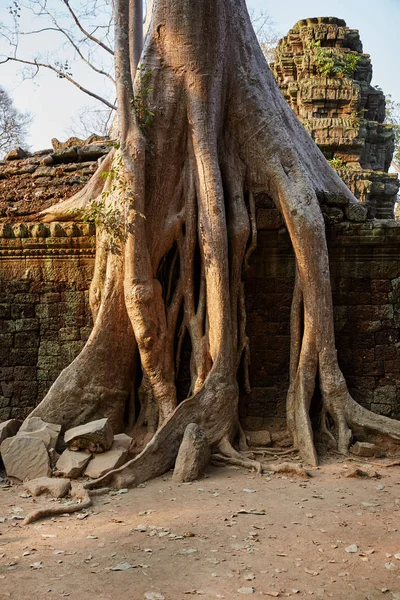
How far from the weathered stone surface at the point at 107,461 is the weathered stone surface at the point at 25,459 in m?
0.27

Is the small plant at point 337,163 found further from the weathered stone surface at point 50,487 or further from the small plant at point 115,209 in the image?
the weathered stone surface at point 50,487

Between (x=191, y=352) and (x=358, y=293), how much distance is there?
142 centimetres

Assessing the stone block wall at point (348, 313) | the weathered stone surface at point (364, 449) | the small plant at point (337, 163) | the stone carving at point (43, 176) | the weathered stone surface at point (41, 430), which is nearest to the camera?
the weathered stone surface at point (41, 430)

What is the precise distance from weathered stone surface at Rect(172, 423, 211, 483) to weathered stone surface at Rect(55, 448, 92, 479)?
56 cm

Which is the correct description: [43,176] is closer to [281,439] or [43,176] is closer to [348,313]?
[348,313]

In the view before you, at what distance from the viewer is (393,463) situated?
4293 millimetres

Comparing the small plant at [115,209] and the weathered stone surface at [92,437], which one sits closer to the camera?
the weathered stone surface at [92,437]

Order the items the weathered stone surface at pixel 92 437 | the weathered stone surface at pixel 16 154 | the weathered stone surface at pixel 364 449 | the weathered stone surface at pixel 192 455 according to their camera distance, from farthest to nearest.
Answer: the weathered stone surface at pixel 16 154 → the weathered stone surface at pixel 364 449 → the weathered stone surface at pixel 92 437 → the weathered stone surface at pixel 192 455

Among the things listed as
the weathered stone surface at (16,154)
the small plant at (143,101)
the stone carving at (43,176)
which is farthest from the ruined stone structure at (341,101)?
the small plant at (143,101)

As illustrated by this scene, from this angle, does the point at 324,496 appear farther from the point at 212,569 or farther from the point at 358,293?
the point at 358,293

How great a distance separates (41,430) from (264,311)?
1.96 meters

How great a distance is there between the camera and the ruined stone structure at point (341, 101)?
9078mm

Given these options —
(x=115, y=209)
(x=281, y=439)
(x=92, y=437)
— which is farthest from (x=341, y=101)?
(x=92, y=437)

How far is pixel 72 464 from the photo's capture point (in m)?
4.00
